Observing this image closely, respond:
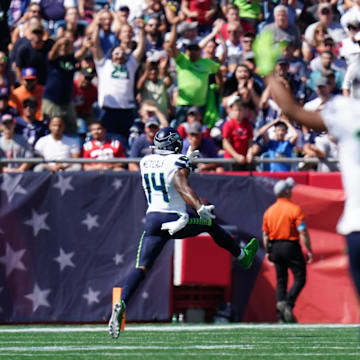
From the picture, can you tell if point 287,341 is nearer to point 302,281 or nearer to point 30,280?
point 302,281

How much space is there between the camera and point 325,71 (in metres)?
15.0

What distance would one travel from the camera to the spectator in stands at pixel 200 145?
1336cm

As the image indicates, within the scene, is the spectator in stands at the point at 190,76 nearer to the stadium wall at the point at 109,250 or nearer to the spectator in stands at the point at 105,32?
the spectator in stands at the point at 105,32

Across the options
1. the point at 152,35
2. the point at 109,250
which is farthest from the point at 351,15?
the point at 109,250

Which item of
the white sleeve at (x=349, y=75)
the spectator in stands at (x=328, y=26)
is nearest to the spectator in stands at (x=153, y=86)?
the spectator in stands at (x=328, y=26)

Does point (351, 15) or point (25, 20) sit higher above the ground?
point (351, 15)

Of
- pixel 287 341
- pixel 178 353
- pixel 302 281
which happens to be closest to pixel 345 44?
pixel 302 281

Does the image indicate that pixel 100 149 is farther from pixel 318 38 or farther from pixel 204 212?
pixel 318 38

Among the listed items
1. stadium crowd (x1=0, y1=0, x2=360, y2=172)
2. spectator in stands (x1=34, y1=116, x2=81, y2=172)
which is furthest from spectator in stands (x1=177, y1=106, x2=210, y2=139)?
spectator in stands (x1=34, y1=116, x2=81, y2=172)

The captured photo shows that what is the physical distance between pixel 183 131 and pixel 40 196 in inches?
80.1

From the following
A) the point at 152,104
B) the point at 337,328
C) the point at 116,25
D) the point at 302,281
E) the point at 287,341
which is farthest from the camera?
the point at 116,25

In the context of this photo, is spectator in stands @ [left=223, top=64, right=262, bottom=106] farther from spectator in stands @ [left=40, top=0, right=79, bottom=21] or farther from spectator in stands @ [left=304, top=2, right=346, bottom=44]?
spectator in stands @ [left=40, top=0, right=79, bottom=21]

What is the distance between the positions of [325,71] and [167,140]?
525 centimetres

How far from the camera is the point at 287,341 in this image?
9.72 meters
